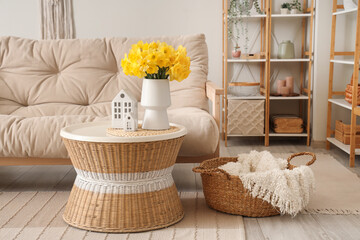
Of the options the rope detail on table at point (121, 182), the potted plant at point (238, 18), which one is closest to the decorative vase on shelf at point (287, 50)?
the potted plant at point (238, 18)

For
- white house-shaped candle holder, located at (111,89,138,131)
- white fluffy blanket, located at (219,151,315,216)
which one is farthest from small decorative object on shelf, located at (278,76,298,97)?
white house-shaped candle holder, located at (111,89,138,131)

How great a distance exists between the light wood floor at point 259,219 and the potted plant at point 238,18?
2.95 feet

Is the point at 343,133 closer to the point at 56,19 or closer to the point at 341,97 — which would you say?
the point at 341,97

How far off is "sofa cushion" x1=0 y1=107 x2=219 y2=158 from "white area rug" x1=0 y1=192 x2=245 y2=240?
0.25m

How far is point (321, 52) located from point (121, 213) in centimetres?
243

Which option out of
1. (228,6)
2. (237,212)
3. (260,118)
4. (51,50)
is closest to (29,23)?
(51,50)

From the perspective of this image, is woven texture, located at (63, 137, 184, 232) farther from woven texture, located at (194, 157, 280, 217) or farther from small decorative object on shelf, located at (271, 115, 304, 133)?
small decorative object on shelf, located at (271, 115, 304, 133)

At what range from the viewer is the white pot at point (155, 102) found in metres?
2.25

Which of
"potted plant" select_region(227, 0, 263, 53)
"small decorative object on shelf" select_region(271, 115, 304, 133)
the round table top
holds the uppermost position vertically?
"potted plant" select_region(227, 0, 263, 53)

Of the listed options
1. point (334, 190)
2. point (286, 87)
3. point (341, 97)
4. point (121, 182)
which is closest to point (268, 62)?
point (286, 87)

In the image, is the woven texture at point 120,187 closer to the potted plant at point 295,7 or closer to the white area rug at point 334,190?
the white area rug at point 334,190

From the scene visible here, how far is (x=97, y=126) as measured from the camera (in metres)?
2.46

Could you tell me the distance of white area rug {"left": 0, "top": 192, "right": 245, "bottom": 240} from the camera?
2.08 meters

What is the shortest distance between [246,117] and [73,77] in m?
1.51
